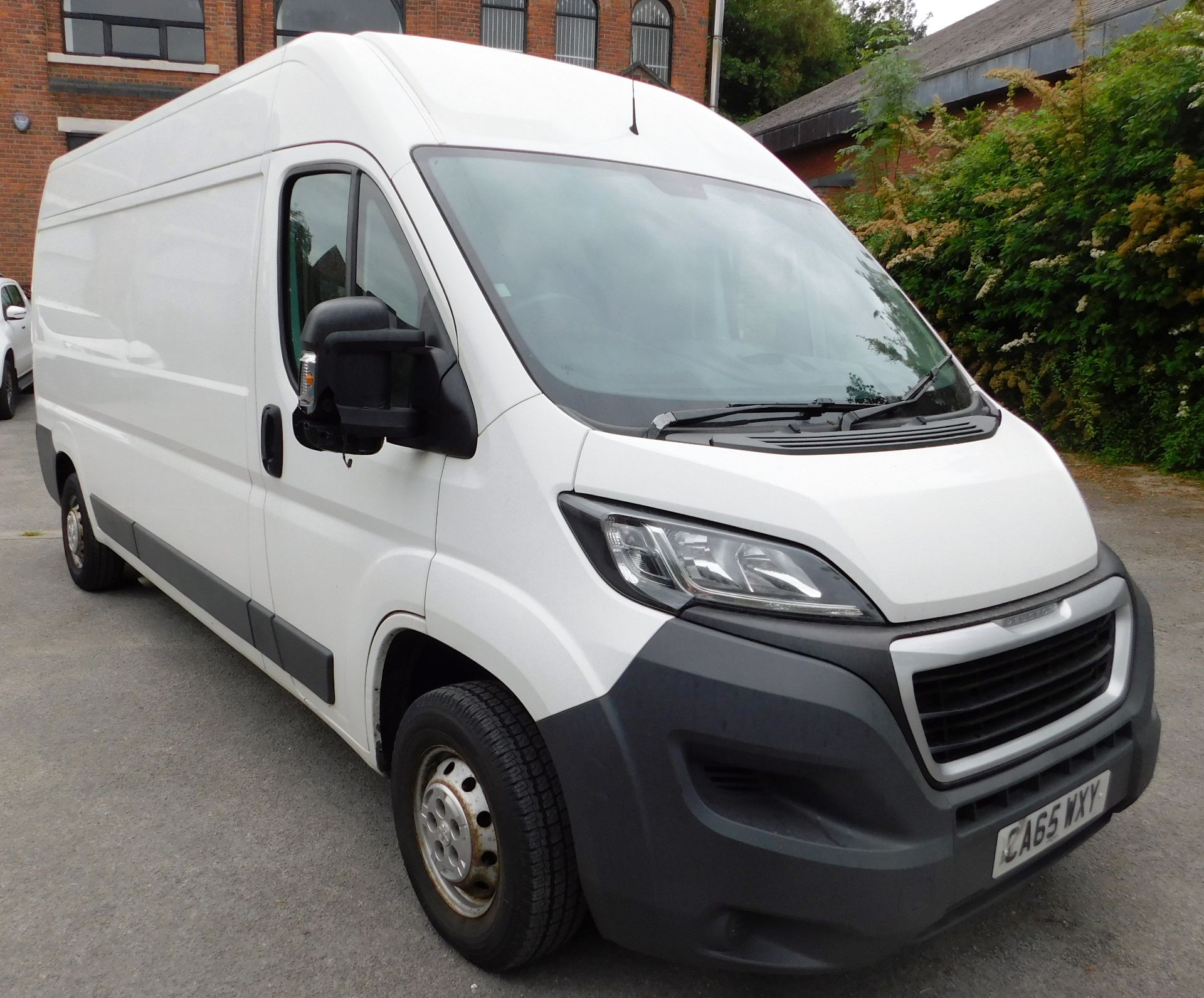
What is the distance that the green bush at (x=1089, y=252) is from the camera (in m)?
7.28

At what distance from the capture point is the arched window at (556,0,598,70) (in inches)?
835

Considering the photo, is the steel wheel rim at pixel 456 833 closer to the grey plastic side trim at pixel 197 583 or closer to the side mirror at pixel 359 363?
the side mirror at pixel 359 363

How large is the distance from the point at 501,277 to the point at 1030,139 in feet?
25.3

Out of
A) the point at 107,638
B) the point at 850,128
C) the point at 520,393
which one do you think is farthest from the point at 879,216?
the point at 520,393

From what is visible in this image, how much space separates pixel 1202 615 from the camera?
5.15m

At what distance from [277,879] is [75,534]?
3687 millimetres

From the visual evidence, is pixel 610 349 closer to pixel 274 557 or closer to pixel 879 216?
pixel 274 557

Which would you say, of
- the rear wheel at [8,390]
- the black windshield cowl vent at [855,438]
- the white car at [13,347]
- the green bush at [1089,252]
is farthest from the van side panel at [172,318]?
the white car at [13,347]

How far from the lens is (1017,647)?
2121 millimetres

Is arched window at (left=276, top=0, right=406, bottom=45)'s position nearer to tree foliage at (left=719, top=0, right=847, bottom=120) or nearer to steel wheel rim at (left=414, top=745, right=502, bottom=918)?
tree foliage at (left=719, top=0, right=847, bottom=120)

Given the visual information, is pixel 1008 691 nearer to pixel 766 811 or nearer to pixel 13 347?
pixel 766 811

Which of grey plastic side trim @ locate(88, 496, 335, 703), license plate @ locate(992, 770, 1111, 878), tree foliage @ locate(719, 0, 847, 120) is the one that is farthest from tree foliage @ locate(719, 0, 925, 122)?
license plate @ locate(992, 770, 1111, 878)

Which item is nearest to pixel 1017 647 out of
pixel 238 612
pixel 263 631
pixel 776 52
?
pixel 263 631

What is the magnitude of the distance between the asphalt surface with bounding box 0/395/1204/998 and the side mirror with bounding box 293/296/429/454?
133cm
